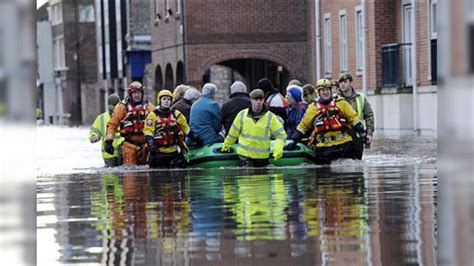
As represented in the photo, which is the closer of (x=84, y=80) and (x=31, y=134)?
(x=31, y=134)

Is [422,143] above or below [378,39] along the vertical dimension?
below

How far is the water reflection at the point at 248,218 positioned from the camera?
10.2 m

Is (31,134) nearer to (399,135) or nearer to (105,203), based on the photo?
(105,203)

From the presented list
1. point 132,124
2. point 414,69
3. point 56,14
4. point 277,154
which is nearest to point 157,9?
point 414,69

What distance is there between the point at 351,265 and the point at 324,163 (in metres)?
12.7

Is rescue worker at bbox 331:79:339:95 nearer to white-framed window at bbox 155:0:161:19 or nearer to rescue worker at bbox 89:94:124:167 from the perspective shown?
rescue worker at bbox 89:94:124:167

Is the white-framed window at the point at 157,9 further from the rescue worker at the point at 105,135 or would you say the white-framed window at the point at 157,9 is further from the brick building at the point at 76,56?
the brick building at the point at 76,56

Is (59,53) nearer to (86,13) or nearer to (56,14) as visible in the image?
(56,14)

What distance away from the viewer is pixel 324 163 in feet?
72.4

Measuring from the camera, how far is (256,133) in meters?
21.1

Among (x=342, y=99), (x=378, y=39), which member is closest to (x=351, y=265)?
(x=342, y=99)

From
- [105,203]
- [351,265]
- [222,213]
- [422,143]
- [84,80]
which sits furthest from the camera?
[84,80]

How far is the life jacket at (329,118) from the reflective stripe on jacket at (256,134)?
59 centimetres

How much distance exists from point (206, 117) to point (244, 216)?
9489mm
